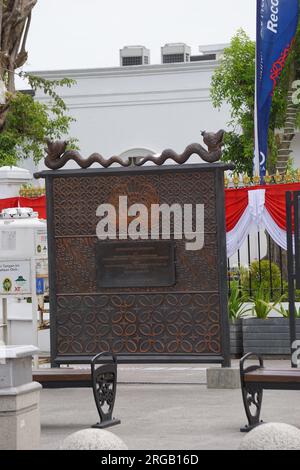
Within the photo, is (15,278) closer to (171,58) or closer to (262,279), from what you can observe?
(262,279)

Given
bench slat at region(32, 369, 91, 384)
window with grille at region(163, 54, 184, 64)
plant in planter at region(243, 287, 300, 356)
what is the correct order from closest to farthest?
bench slat at region(32, 369, 91, 384), plant in planter at region(243, 287, 300, 356), window with grille at region(163, 54, 184, 64)

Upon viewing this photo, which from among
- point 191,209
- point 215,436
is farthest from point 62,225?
point 215,436

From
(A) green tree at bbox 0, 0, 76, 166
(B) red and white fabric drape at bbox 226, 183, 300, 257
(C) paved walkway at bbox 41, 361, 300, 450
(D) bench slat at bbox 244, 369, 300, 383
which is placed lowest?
(C) paved walkway at bbox 41, 361, 300, 450

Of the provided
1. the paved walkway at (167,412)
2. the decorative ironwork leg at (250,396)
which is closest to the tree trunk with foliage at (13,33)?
the paved walkway at (167,412)

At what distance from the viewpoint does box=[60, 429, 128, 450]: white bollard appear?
7.52m

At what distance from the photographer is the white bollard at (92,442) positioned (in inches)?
296

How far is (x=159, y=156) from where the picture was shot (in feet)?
Result: 50.0

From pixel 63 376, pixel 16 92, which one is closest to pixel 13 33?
pixel 16 92

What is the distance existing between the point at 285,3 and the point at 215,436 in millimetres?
11958

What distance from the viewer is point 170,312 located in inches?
593

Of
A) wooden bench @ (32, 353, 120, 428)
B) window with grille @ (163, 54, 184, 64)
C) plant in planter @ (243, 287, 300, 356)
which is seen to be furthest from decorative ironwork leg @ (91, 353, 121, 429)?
A: window with grille @ (163, 54, 184, 64)

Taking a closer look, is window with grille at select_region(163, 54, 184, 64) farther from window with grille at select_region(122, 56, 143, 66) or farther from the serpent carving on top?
the serpent carving on top

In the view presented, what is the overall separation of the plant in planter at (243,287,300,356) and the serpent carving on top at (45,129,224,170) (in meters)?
3.87
